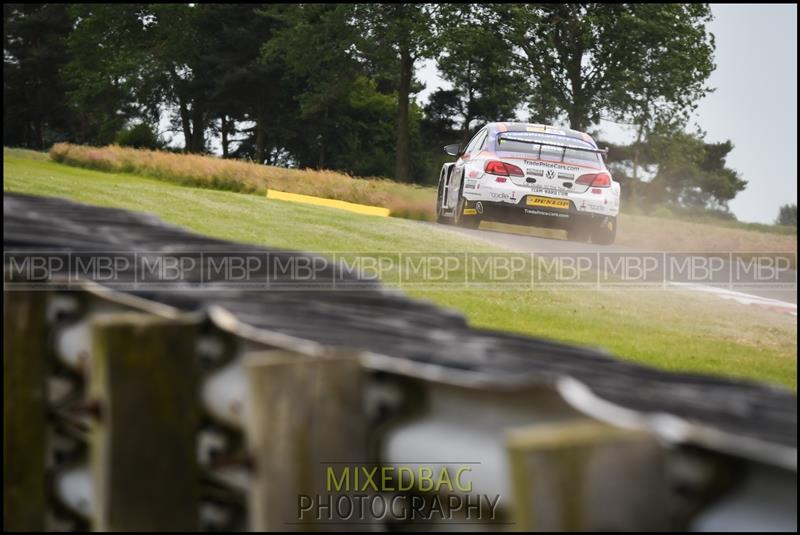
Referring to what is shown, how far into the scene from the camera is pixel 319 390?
2.02 meters

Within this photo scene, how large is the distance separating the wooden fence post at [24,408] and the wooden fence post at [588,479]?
189 centimetres

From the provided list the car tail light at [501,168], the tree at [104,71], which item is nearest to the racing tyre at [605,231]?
the car tail light at [501,168]

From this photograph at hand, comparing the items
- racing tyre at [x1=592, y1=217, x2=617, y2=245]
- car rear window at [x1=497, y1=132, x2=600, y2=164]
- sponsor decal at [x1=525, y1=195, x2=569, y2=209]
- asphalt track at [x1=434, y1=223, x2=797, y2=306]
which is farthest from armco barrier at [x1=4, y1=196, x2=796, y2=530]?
racing tyre at [x1=592, y1=217, x2=617, y2=245]

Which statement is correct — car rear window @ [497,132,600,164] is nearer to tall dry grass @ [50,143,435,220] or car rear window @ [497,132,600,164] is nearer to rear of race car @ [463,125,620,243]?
rear of race car @ [463,125,620,243]

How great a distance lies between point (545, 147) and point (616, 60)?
22535 mm

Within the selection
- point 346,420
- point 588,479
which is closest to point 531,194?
point 346,420

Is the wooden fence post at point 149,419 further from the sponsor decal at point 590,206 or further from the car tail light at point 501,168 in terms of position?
the sponsor decal at point 590,206

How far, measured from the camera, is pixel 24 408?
10.0 ft

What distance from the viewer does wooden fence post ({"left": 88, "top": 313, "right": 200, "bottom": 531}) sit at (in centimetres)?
241

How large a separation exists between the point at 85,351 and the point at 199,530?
0.66 meters

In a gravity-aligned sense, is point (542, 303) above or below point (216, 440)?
below

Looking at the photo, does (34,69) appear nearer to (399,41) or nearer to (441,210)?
(399,41)

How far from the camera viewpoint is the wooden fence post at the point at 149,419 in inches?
95.0

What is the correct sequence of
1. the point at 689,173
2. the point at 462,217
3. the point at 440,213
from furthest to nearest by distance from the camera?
the point at 689,173 < the point at 440,213 < the point at 462,217
